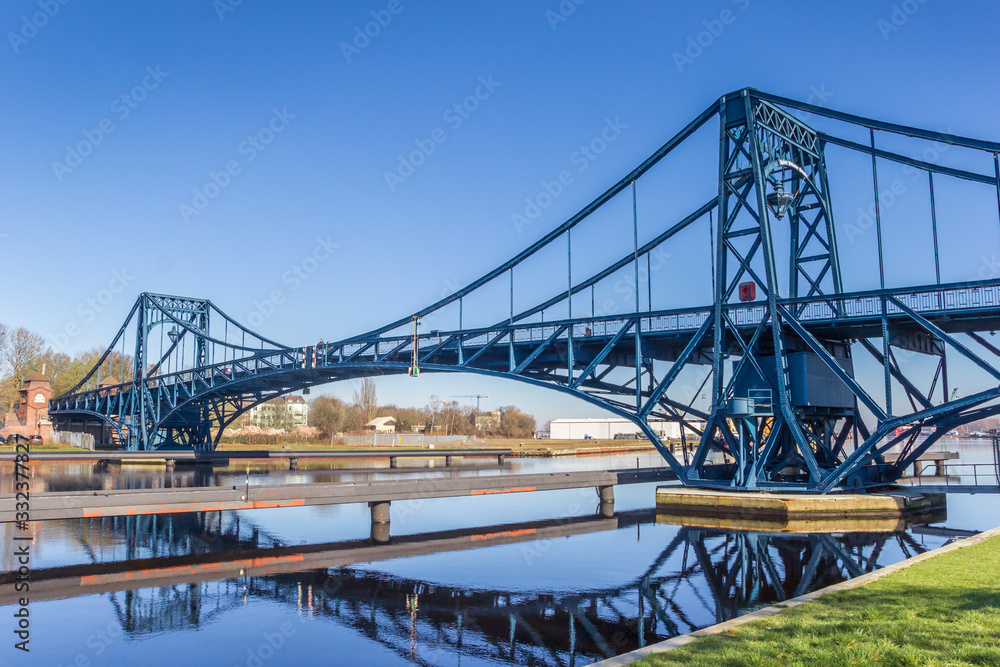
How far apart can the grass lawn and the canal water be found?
3046mm

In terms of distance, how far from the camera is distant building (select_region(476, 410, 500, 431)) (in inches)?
6570

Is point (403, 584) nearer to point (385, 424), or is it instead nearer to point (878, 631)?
point (878, 631)

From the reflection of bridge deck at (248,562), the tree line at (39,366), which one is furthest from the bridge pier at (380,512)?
the tree line at (39,366)

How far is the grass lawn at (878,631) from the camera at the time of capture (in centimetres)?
855

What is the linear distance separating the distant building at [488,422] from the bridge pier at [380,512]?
136660mm

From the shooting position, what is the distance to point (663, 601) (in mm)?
16203

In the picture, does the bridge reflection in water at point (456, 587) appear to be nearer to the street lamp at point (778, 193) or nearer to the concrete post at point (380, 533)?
the concrete post at point (380, 533)

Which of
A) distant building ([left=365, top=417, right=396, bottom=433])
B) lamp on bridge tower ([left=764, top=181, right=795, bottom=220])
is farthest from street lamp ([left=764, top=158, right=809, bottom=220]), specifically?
distant building ([left=365, top=417, right=396, bottom=433])

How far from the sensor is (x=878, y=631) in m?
9.66

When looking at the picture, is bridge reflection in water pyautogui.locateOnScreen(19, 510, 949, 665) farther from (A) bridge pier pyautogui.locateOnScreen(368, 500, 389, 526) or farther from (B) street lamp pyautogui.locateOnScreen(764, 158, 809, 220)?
(B) street lamp pyautogui.locateOnScreen(764, 158, 809, 220)

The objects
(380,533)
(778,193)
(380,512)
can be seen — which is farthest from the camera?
(778,193)

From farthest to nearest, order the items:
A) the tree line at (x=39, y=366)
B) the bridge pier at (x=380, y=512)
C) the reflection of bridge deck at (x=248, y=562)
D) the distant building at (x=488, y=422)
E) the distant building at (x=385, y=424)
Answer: the distant building at (x=488, y=422) → the distant building at (x=385, y=424) → the tree line at (x=39, y=366) → the bridge pier at (x=380, y=512) → the reflection of bridge deck at (x=248, y=562)

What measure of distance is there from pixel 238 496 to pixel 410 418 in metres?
139

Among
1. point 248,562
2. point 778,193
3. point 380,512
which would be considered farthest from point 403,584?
point 778,193
